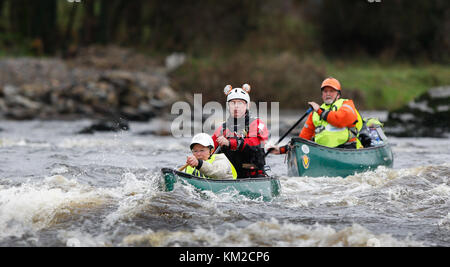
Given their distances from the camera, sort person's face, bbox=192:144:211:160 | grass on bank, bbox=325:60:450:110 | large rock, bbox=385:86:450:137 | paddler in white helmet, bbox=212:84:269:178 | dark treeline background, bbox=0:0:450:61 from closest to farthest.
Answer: person's face, bbox=192:144:211:160, paddler in white helmet, bbox=212:84:269:178, large rock, bbox=385:86:450:137, grass on bank, bbox=325:60:450:110, dark treeline background, bbox=0:0:450:61

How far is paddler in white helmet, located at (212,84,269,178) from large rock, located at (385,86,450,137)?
1056cm

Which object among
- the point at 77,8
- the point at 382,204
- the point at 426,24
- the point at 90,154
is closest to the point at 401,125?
the point at 90,154

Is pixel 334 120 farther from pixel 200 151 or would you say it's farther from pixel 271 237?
pixel 271 237

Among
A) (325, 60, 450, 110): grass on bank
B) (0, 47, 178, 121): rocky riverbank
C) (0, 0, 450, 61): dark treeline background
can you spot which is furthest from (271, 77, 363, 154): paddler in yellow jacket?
(0, 0, 450, 61): dark treeline background

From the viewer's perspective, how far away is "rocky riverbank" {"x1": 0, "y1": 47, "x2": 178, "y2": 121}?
2288cm

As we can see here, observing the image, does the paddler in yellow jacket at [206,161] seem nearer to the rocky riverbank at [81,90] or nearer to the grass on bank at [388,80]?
the rocky riverbank at [81,90]

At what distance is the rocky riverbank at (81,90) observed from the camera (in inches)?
901

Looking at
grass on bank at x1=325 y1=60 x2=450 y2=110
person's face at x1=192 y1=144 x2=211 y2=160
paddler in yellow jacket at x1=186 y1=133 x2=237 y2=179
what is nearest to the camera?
paddler in yellow jacket at x1=186 y1=133 x2=237 y2=179

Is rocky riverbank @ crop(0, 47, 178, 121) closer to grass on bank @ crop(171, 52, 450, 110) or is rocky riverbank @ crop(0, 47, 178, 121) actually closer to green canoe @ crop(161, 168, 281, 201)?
grass on bank @ crop(171, 52, 450, 110)

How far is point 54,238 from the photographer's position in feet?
20.3

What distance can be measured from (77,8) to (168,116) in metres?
14.7

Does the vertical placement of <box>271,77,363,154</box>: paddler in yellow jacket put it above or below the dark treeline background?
below

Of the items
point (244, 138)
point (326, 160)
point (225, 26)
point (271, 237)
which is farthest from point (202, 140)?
point (225, 26)
